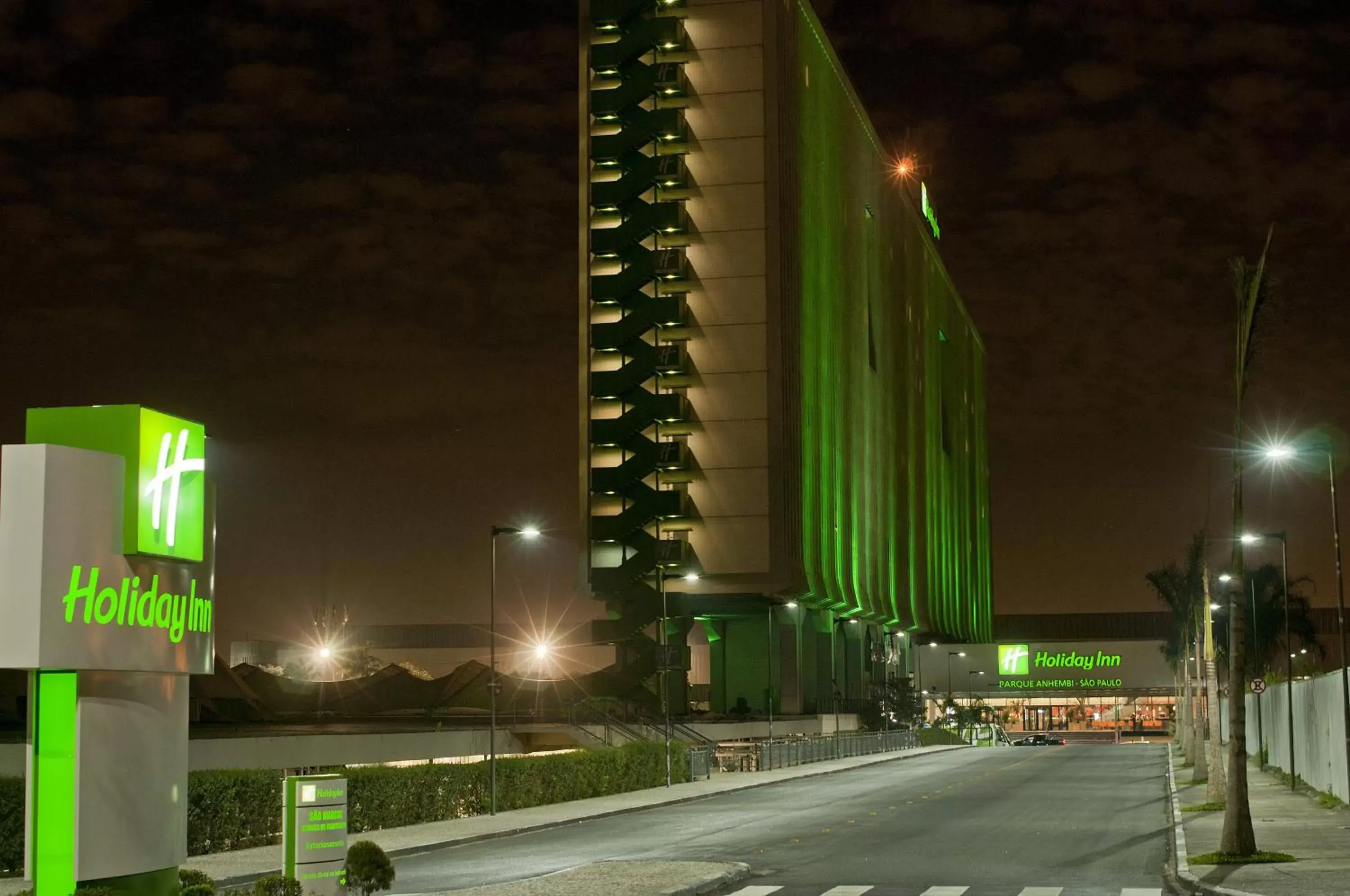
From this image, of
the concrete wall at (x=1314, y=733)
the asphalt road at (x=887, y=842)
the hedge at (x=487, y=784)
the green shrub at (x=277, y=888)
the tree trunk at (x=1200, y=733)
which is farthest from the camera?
the tree trunk at (x=1200, y=733)

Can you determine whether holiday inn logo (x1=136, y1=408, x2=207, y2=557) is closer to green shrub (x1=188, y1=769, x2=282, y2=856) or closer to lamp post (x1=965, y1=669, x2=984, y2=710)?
green shrub (x1=188, y1=769, x2=282, y2=856)

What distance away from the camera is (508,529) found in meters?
44.5

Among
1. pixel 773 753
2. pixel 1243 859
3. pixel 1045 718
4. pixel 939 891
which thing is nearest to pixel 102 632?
pixel 939 891

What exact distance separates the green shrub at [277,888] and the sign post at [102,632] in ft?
4.58

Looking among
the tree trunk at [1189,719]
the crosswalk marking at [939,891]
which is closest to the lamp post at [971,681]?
the tree trunk at [1189,719]

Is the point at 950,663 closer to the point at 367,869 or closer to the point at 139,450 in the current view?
the point at 367,869

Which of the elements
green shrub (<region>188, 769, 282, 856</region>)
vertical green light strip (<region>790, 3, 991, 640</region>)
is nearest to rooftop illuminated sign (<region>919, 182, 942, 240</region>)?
vertical green light strip (<region>790, 3, 991, 640</region>)

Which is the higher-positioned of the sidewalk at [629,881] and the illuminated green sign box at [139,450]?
the illuminated green sign box at [139,450]

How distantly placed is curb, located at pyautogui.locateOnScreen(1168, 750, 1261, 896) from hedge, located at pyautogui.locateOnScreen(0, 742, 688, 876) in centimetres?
1374

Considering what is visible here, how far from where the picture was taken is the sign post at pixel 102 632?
14328 mm

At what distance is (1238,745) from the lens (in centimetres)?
2791

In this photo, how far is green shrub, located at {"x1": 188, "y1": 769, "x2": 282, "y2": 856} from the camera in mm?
32250

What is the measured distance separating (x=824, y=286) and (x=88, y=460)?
10876 centimetres

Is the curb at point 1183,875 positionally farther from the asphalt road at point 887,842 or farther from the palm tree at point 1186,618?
the palm tree at point 1186,618
